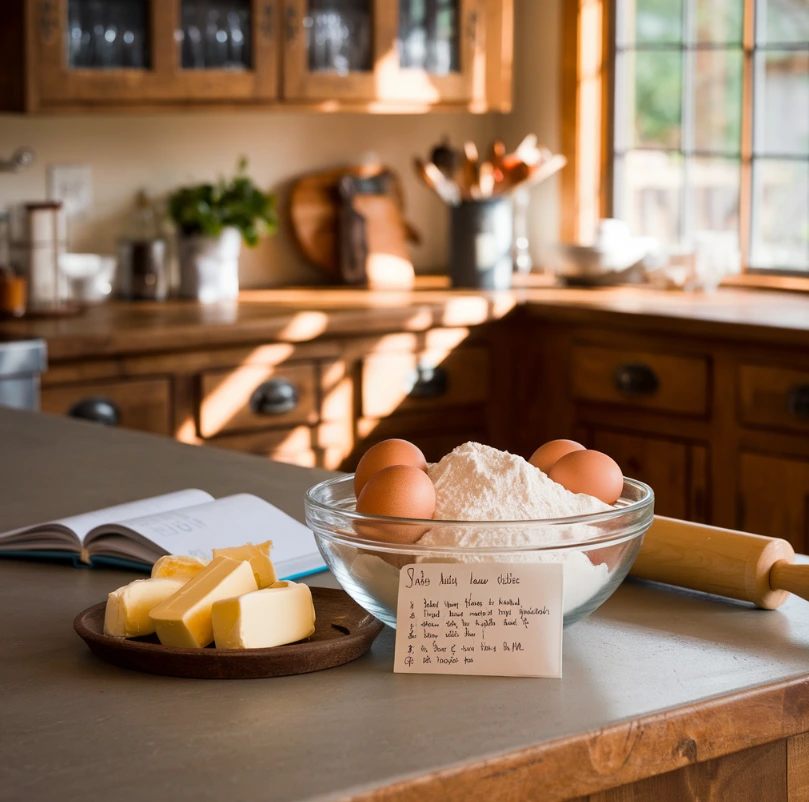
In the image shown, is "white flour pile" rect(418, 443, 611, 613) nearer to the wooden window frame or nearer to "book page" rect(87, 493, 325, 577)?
"book page" rect(87, 493, 325, 577)

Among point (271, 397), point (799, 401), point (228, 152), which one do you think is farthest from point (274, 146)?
point (799, 401)

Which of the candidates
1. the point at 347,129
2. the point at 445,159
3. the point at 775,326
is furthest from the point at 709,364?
the point at 347,129

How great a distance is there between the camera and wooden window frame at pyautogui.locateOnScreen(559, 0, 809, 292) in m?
3.84

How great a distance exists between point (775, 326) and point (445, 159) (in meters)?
1.20

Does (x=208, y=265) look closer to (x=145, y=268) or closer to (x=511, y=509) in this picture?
(x=145, y=268)

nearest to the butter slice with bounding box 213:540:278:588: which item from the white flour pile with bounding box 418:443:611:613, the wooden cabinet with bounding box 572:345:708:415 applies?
the white flour pile with bounding box 418:443:611:613

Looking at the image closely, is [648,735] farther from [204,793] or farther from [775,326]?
[775,326]

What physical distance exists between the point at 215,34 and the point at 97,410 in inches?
40.5

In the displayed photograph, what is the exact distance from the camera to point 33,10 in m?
2.92

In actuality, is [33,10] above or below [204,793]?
above


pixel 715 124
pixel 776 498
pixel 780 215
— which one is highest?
pixel 715 124

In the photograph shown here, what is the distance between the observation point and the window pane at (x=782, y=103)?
11.2 ft

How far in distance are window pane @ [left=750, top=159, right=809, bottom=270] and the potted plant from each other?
1297 mm

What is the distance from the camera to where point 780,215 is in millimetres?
3514
